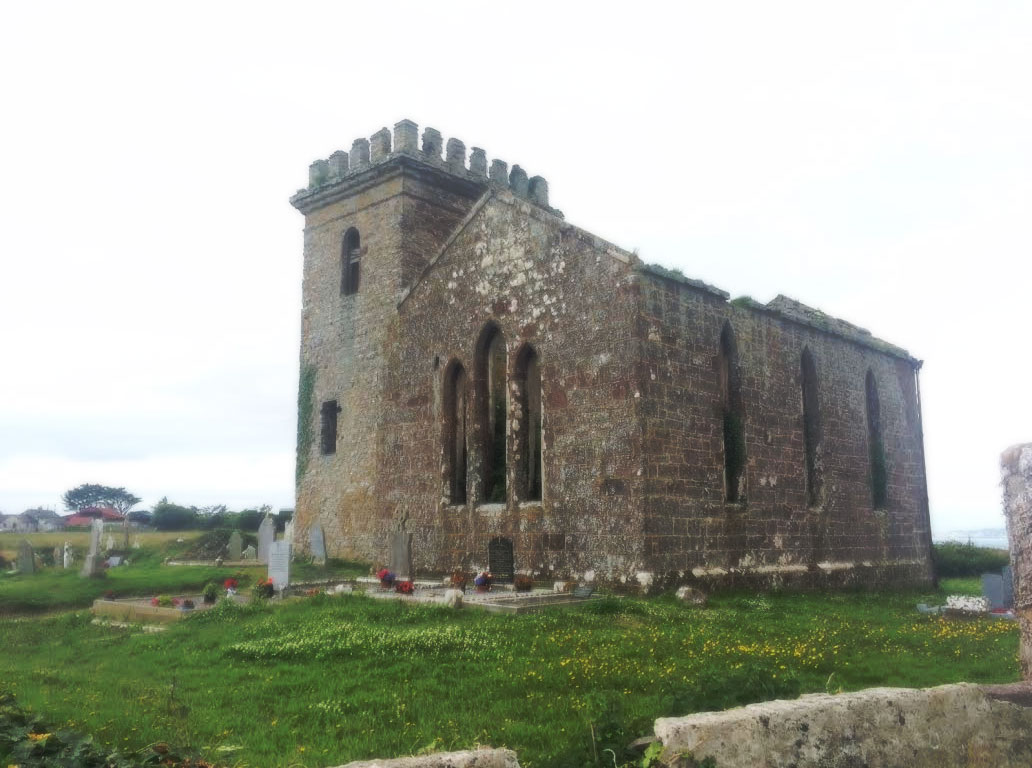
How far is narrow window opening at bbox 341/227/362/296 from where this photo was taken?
76.7ft

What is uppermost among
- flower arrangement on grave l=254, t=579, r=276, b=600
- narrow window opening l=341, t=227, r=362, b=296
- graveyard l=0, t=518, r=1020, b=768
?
narrow window opening l=341, t=227, r=362, b=296

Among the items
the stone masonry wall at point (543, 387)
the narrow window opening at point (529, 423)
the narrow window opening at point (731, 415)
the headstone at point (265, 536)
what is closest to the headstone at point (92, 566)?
the headstone at point (265, 536)

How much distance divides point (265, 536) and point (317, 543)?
7.48 ft

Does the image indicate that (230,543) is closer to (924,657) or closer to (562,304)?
(562,304)

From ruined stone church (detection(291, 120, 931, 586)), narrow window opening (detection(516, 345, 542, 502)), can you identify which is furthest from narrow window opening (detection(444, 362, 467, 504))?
narrow window opening (detection(516, 345, 542, 502))

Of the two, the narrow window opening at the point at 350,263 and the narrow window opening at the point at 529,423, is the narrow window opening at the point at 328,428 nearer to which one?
the narrow window opening at the point at 350,263

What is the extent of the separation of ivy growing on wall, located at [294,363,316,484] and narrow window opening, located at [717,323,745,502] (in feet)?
39.0

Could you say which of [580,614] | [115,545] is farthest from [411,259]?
[115,545]

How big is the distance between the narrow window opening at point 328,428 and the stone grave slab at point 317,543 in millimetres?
2029

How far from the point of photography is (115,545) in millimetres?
31125

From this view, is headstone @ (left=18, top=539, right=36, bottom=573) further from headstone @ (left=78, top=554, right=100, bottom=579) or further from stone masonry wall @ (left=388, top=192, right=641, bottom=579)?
stone masonry wall @ (left=388, top=192, right=641, bottom=579)

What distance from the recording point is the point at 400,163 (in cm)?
2209

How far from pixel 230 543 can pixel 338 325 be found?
27.8 ft

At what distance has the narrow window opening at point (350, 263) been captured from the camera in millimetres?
23391
